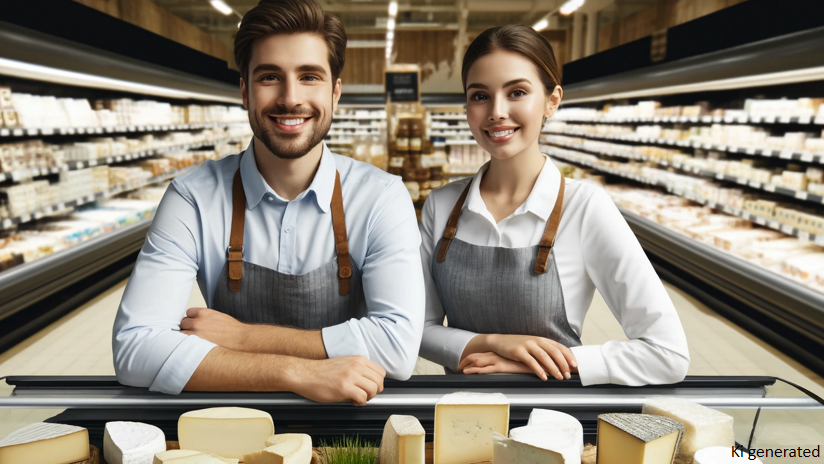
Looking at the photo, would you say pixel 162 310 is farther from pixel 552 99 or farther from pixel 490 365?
pixel 552 99

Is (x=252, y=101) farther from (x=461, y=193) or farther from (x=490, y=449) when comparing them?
(x=490, y=449)

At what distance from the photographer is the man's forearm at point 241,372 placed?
43.6 inches

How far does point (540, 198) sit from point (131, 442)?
1133 mm

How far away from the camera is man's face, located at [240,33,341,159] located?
1.42 metres

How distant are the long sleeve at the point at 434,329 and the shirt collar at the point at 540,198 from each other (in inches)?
5.7

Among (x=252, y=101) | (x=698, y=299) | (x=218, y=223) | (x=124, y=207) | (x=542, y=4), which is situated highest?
(x=542, y=4)

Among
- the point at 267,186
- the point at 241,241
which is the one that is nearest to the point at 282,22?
the point at 267,186

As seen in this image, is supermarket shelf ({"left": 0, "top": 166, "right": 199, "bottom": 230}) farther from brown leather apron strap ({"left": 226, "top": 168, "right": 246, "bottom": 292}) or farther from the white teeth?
the white teeth

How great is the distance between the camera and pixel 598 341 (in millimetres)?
3717

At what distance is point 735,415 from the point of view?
96 centimetres

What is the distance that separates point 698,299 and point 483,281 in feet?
13.4

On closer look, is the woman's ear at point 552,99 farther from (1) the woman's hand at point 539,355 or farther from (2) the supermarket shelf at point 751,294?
(2) the supermarket shelf at point 751,294

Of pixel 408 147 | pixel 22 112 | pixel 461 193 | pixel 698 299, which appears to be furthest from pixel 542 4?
pixel 461 193

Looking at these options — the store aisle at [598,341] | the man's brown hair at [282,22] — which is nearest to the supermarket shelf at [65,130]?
the store aisle at [598,341]
